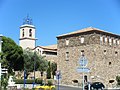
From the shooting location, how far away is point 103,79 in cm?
5372

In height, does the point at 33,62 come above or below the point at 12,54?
below

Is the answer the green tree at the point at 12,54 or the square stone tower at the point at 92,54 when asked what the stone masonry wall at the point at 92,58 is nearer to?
Answer: the square stone tower at the point at 92,54

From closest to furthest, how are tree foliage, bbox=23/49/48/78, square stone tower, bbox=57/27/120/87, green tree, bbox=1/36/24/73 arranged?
1. green tree, bbox=1/36/24/73
2. square stone tower, bbox=57/27/120/87
3. tree foliage, bbox=23/49/48/78

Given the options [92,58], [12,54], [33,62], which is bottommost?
[33,62]

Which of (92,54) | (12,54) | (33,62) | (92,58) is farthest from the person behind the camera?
(33,62)

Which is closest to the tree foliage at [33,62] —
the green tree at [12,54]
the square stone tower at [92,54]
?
the square stone tower at [92,54]

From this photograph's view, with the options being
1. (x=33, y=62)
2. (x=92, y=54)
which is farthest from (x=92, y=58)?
(x=33, y=62)

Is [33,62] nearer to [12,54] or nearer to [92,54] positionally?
[12,54]

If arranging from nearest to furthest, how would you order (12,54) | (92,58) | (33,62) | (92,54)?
(12,54) → (92,58) → (92,54) → (33,62)

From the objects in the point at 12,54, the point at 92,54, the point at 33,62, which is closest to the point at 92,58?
the point at 92,54

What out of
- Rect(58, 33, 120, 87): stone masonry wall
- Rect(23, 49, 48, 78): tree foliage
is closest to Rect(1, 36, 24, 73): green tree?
Rect(58, 33, 120, 87): stone masonry wall

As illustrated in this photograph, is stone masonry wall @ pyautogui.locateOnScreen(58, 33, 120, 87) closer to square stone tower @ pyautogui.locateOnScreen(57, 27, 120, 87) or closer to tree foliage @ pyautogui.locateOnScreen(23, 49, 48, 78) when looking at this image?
square stone tower @ pyautogui.locateOnScreen(57, 27, 120, 87)

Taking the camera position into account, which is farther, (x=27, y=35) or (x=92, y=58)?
(x=27, y=35)

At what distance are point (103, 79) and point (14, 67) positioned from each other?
15.4 m
